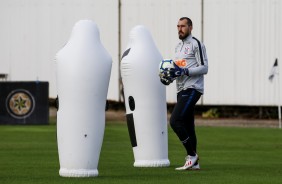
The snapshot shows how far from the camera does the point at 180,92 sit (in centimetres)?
1479

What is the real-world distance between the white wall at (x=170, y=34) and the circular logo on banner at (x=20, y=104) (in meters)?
7.86

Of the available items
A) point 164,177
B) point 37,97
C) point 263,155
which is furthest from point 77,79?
point 37,97

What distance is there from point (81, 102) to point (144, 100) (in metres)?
2.33

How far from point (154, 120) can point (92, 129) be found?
2347 mm

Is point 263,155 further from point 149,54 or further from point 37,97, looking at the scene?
point 37,97

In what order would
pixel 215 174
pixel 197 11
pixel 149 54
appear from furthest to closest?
pixel 197 11 → pixel 149 54 → pixel 215 174

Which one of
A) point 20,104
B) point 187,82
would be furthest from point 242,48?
point 187,82

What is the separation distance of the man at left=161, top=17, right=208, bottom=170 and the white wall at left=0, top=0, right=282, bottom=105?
22799mm

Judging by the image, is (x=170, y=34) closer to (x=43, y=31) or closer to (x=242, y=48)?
(x=242, y=48)

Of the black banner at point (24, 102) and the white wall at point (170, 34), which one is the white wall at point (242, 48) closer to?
the white wall at point (170, 34)

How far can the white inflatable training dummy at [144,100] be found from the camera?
1530 centimetres

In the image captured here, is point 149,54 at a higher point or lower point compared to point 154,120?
higher

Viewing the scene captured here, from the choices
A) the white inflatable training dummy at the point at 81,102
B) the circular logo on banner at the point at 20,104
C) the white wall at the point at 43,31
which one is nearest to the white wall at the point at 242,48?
the white wall at the point at 43,31

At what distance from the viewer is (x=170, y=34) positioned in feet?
126
